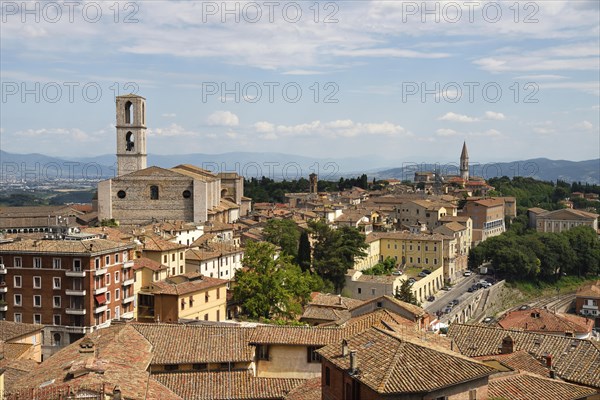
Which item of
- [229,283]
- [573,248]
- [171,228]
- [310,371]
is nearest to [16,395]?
[310,371]

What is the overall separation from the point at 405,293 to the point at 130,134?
111 feet

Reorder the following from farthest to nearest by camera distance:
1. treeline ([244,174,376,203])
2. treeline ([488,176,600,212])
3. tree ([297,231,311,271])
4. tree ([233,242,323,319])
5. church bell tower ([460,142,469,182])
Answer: church bell tower ([460,142,469,182]) → treeline ([488,176,600,212]) → treeline ([244,174,376,203]) → tree ([297,231,311,271]) → tree ([233,242,323,319])

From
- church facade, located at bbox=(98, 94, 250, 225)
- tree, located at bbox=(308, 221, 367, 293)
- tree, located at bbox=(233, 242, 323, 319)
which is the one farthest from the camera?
church facade, located at bbox=(98, 94, 250, 225)

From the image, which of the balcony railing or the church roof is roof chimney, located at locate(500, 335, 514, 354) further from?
the church roof

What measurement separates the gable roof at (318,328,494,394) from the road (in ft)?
110

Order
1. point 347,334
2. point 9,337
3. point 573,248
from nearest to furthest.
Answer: point 347,334 → point 9,337 → point 573,248

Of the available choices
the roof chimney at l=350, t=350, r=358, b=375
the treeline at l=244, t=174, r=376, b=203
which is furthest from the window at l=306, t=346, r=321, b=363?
the treeline at l=244, t=174, r=376, b=203

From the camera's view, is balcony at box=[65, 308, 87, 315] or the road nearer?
balcony at box=[65, 308, 87, 315]

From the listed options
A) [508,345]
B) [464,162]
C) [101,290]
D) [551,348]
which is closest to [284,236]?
[101,290]

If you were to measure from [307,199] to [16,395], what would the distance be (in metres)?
73.0

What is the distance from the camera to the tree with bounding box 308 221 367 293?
4603 centimetres

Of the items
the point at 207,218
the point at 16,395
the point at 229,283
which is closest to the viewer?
the point at 16,395

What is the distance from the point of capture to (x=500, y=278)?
63.2 meters

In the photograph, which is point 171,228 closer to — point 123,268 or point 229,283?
point 229,283
